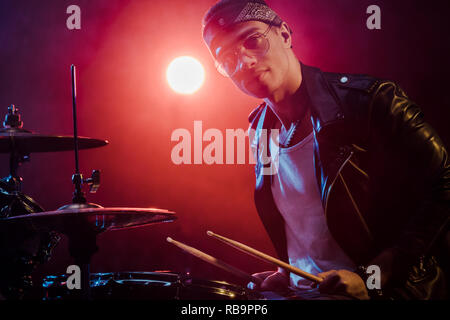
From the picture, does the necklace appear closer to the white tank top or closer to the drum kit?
the white tank top

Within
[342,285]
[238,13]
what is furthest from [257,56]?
[342,285]

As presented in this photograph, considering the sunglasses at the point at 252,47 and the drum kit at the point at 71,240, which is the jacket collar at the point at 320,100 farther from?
the drum kit at the point at 71,240

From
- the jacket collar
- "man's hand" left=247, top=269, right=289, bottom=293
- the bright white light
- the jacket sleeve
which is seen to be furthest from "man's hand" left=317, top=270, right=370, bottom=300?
the bright white light

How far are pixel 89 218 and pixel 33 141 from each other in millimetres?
490

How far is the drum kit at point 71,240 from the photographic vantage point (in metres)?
1.01


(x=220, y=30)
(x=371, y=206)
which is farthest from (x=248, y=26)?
(x=371, y=206)

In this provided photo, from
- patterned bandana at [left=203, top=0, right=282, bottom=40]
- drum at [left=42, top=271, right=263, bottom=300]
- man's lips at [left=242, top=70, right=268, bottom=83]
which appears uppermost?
patterned bandana at [left=203, top=0, right=282, bottom=40]

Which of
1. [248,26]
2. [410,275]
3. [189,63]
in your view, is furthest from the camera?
[189,63]

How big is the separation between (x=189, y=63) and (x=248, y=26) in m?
0.51

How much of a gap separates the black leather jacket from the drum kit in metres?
0.46

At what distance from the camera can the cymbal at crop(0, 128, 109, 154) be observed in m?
1.26

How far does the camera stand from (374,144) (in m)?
1.23
